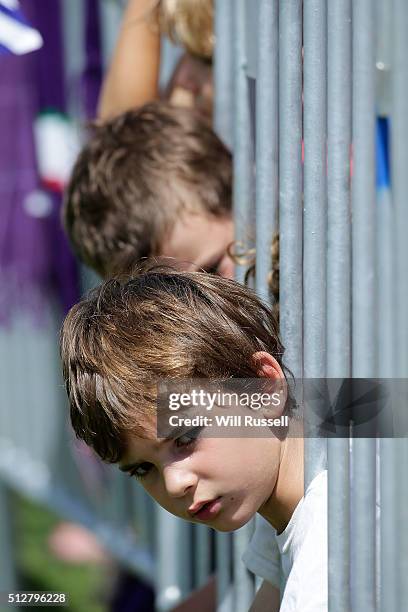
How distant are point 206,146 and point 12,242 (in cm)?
173

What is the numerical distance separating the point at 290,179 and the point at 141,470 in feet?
1.30

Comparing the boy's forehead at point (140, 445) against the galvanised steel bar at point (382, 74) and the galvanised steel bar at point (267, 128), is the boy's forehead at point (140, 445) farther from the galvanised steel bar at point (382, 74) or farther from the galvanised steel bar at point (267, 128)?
the galvanised steel bar at point (382, 74)

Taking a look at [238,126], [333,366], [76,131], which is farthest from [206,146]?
[76,131]

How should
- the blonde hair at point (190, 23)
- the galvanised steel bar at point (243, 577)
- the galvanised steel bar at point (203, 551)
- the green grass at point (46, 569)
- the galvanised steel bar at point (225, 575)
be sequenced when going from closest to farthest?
the galvanised steel bar at point (243, 577)
the galvanised steel bar at point (225, 575)
the blonde hair at point (190, 23)
the galvanised steel bar at point (203, 551)
the green grass at point (46, 569)

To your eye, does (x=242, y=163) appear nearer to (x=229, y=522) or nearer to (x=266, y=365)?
(x=266, y=365)

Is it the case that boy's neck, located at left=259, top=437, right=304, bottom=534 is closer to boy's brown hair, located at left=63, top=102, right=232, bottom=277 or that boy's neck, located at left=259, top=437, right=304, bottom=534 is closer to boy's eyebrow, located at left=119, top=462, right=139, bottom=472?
boy's eyebrow, located at left=119, top=462, right=139, bottom=472

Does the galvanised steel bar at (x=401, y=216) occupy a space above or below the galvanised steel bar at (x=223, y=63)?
below

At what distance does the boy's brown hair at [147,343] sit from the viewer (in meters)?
1.12

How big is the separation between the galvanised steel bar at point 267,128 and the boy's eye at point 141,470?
0.33 meters

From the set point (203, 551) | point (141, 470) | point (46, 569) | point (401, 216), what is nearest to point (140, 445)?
point (141, 470)

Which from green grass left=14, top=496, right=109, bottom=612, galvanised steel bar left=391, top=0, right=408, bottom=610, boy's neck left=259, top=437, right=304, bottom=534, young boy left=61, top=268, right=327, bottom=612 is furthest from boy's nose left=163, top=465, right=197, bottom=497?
green grass left=14, top=496, right=109, bottom=612

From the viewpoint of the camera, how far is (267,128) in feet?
4.14

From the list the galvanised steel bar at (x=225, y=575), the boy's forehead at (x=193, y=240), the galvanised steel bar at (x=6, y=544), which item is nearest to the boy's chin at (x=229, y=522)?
the galvanised steel bar at (x=225, y=575)

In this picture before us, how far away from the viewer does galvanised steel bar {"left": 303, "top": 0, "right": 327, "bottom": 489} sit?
113 cm
